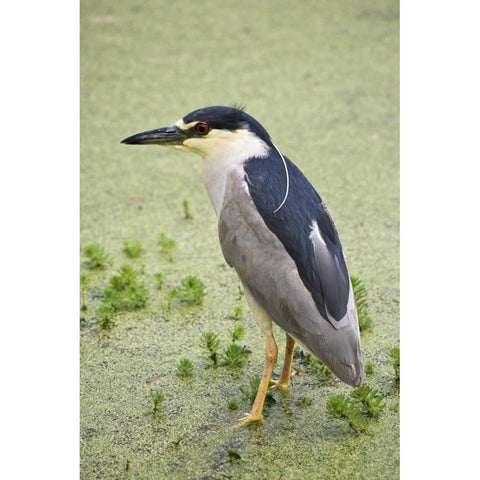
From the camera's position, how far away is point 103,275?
9.32 feet

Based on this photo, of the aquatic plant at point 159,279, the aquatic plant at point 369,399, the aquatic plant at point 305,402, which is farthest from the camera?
the aquatic plant at point 159,279

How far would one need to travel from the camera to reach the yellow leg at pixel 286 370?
218 centimetres

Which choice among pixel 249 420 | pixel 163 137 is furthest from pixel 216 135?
pixel 249 420

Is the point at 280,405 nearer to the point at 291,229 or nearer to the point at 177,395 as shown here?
the point at 177,395

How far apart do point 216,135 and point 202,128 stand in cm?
4

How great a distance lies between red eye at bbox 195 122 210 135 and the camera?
80.0 inches

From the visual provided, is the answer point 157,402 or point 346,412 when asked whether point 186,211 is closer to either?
point 157,402

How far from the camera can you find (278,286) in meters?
1.94

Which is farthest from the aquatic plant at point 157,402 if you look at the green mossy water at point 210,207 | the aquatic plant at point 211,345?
the aquatic plant at point 211,345

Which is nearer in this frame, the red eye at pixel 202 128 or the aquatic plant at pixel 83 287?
the red eye at pixel 202 128

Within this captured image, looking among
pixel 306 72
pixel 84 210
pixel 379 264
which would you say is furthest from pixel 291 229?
pixel 306 72

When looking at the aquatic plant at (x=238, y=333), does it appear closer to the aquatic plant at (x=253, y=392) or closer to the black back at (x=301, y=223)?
the aquatic plant at (x=253, y=392)

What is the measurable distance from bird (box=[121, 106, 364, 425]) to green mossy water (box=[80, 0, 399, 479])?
183 millimetres

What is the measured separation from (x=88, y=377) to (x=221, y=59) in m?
2.89
